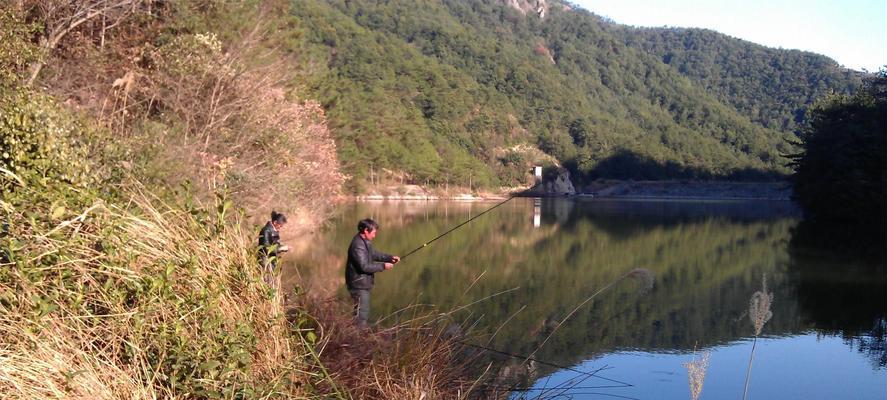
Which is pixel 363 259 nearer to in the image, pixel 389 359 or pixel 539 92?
pixel 389 359

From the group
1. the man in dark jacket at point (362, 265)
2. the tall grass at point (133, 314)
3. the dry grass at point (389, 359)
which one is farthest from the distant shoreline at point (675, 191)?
the tall grass at point (133, 314)

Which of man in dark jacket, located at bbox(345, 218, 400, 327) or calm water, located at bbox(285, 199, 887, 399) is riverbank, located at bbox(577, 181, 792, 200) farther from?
man in dark jacket, located at bbox(345, 218, 400, 327)

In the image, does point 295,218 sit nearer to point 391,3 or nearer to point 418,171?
point 418,171

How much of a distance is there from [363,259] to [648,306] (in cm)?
933

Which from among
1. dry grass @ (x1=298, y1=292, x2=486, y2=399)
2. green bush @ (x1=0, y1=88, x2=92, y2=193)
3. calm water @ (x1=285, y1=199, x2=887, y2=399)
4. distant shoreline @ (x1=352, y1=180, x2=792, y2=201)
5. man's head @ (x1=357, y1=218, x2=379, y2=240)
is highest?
green bush @ (x1=0, y1=88, x2=92, y2=193)

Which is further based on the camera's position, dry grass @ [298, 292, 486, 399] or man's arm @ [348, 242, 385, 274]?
man's arm @ [348, 242, 385, 274]

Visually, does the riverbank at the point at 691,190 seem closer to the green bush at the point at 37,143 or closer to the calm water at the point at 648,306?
the calm water at the point at 648,306

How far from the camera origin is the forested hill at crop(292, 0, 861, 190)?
73.6 metres

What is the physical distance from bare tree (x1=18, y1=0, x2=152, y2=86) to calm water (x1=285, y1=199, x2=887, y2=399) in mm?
5273

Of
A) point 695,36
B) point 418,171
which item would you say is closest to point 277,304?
point 418,171

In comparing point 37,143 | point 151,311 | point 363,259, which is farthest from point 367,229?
point 151,311

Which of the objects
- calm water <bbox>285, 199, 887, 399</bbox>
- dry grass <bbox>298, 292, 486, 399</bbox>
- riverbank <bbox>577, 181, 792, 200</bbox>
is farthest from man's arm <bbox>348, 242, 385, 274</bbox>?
riverbank <bbox>577, 181, 792, 200</bbox>

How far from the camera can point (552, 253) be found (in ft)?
81.9

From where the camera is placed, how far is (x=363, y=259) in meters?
6.88
